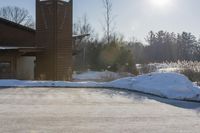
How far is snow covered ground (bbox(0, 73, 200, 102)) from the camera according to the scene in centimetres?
1391

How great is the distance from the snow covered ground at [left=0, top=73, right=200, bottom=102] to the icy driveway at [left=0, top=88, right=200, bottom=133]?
773 mm

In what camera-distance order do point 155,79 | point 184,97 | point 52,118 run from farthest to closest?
1. point 155,79
2. point 184,97
3. point 52,118

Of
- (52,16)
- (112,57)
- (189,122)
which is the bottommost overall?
(189,122)

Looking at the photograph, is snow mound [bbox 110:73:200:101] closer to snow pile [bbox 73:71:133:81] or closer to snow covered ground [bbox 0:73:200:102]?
snow covered ground [bbox 0:73:200:102]

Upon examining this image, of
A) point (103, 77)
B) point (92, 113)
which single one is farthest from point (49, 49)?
point (92, 113)

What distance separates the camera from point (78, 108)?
10.7m

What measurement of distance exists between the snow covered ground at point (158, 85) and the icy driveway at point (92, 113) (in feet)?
2.54

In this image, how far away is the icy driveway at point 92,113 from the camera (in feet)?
26.2

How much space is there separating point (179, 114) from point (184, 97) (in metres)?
3.40

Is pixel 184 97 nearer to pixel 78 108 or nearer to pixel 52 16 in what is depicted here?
pixel 78 108

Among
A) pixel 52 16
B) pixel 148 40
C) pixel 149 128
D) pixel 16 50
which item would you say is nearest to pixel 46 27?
pixel 52 16

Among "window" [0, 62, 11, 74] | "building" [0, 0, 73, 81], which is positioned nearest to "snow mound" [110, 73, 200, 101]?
"building" [0, 0, 73, 81]

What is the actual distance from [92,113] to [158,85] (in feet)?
19.7

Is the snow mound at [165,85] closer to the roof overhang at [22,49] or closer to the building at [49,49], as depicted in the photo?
the roof overhang at [22,49]
